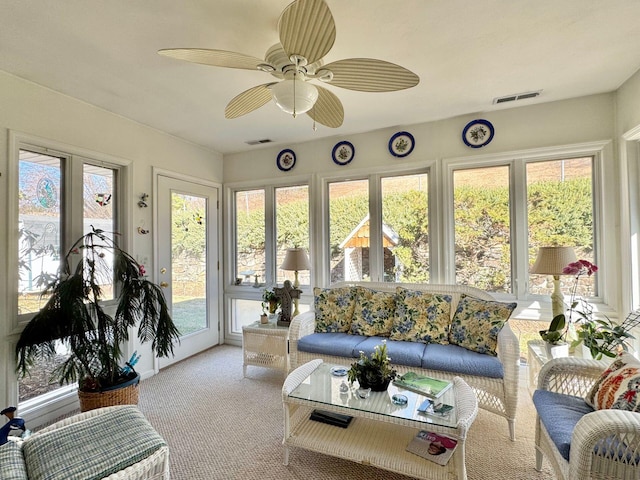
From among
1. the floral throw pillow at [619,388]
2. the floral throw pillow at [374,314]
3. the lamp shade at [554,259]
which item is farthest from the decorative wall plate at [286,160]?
the floral throw pillow at [619,388]

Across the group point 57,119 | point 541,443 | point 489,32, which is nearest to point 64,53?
point 57,119

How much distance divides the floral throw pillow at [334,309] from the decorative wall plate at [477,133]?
6.23 ft

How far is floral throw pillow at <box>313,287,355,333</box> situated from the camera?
309 centimetres

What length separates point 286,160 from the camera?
4016mm

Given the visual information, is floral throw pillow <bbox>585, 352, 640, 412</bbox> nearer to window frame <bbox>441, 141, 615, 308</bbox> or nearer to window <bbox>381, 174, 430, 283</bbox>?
window frame <bbox>441, 141, 615, 308</bbox>

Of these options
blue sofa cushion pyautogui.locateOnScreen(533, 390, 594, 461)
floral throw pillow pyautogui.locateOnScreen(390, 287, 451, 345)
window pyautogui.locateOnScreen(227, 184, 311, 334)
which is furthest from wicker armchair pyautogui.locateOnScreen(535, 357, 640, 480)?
window pyautogui.locateOnScreen(227, 184, 311, 334)

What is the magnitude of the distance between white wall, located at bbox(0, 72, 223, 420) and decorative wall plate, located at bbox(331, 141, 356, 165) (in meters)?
1.70

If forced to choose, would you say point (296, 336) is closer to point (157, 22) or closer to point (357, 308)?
point (357, 308)

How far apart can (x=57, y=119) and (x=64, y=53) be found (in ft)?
2.49

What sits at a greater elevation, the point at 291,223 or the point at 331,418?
the point at 291,223

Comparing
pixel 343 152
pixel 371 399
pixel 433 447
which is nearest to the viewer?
pixel 433 447

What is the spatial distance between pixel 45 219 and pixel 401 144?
3368 mm

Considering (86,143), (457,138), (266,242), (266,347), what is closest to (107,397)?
(266,347)

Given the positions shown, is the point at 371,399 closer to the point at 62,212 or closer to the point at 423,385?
the point at 423,385
